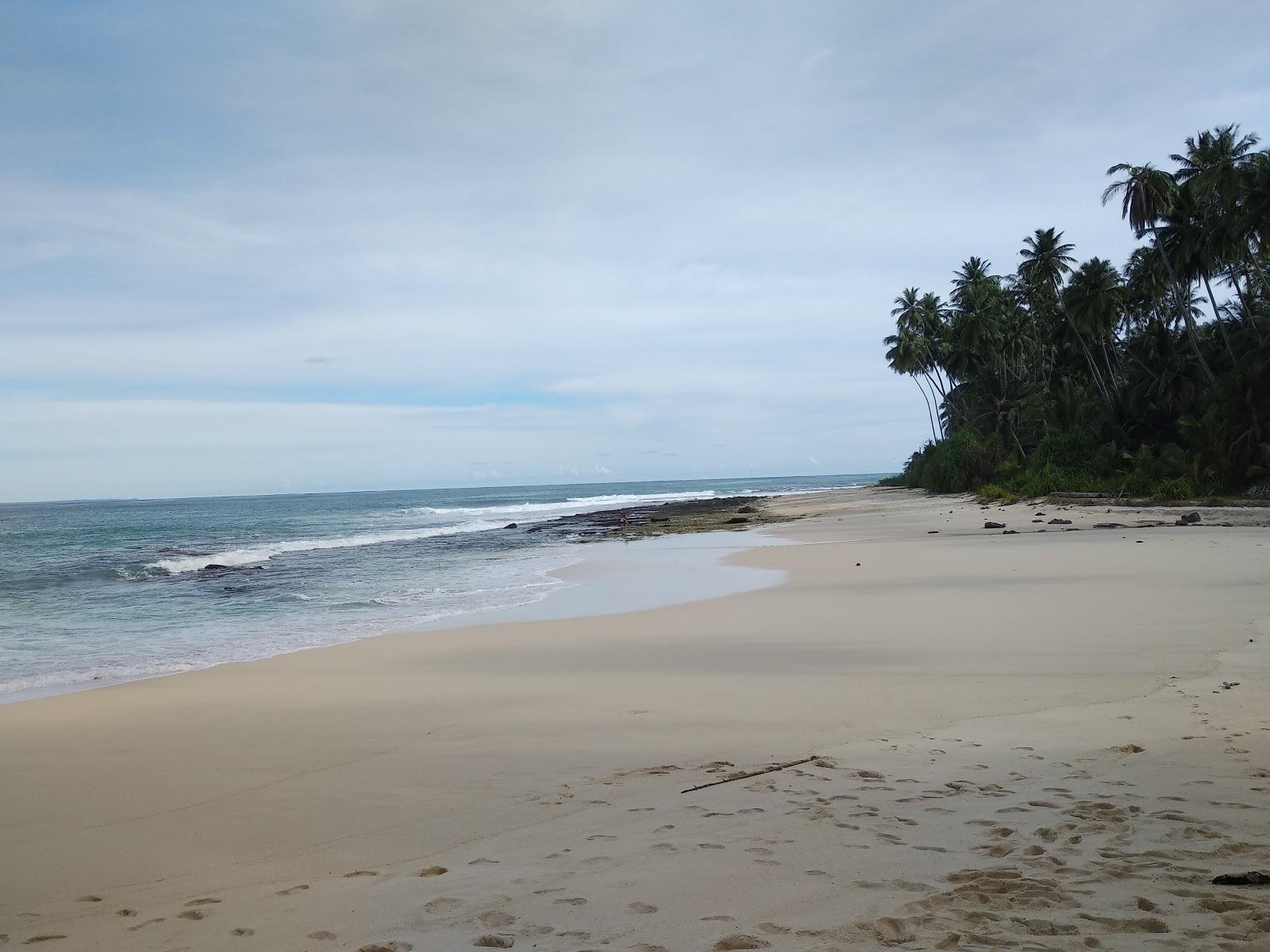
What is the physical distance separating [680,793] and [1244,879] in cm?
270

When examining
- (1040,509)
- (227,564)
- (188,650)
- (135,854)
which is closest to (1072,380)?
(1040,509)

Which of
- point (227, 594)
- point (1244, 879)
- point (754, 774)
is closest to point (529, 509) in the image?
point (227, 594)

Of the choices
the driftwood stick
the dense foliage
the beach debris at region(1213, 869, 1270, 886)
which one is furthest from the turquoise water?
the dense foliage

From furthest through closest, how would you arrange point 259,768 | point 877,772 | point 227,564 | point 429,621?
point 227,564 < point 429,621 < point 259,768 < point 877,772

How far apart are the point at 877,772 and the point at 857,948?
84.4 inches

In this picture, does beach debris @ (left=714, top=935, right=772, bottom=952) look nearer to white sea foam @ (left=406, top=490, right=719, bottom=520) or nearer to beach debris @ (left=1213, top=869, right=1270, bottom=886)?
beach debris @ (left=1213, top=869, right=1270, bottom=886)

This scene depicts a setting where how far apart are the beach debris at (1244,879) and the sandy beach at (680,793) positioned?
0.08 metres

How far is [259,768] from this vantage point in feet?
19.3

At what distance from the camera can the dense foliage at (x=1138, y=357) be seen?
27.7 meters

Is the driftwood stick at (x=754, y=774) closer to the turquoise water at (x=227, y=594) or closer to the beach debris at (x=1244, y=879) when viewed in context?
the beach debris at (x=1244, y=879)

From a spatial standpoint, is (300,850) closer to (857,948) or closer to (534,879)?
(534,879)

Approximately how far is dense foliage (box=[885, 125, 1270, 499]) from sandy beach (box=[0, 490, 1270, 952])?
21687 millimetres

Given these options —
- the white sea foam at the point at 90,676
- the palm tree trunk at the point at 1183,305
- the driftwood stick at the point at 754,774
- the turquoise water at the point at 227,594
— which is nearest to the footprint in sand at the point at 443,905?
the driftwood stick at the point at 754,774

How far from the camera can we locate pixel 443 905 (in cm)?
349
